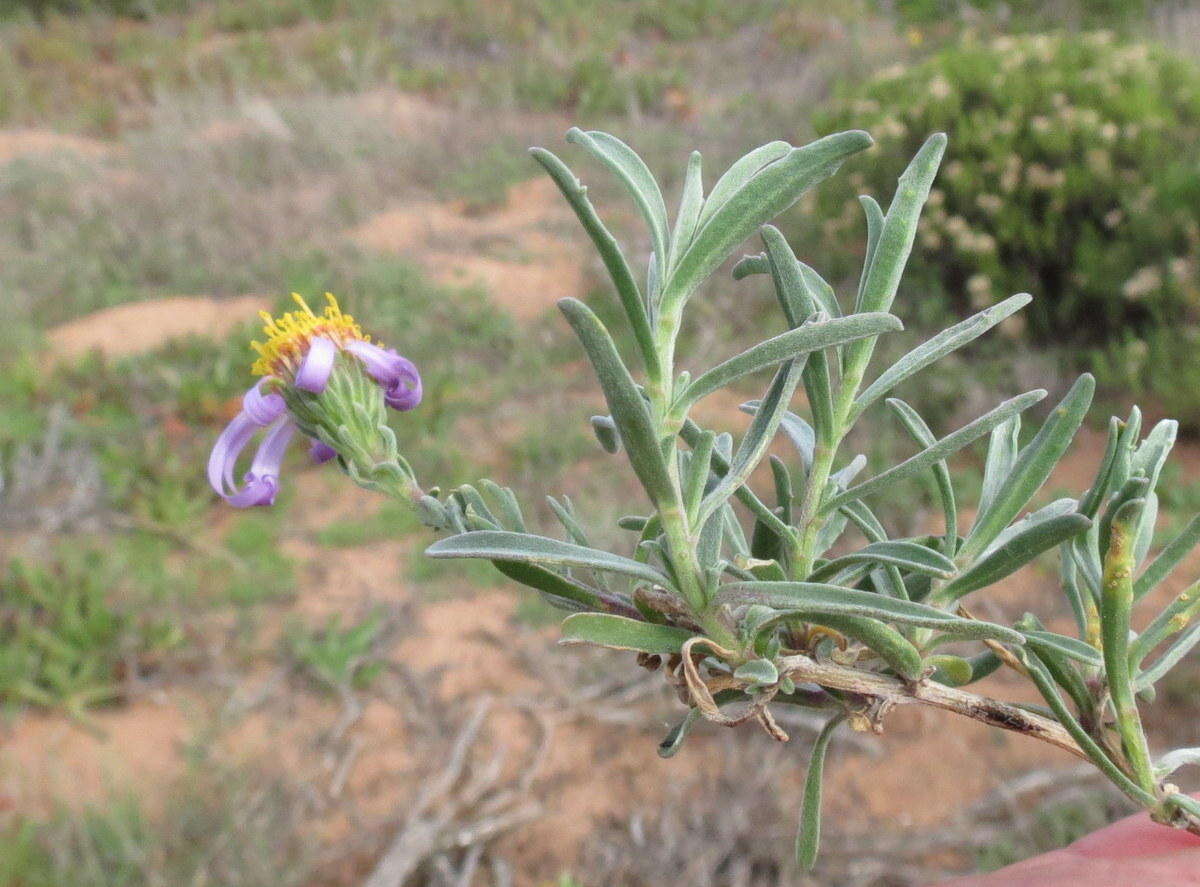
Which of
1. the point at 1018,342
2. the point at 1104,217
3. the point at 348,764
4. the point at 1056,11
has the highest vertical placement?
the point at 1056,11

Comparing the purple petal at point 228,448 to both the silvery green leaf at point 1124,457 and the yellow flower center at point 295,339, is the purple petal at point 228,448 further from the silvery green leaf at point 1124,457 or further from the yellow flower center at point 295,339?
the silvery green leaf at point 1124,457

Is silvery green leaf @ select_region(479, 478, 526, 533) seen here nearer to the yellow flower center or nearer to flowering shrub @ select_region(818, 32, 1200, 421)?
the yellow flower center

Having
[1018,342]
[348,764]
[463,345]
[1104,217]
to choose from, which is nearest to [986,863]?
[348,764]

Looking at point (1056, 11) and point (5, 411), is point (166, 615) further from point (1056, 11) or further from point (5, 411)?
point (1056, 11)

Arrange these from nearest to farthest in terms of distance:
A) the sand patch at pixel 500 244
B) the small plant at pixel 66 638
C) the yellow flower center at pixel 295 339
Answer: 1. the yellow flower center at pixel 295 339
2. the small plant at pixel 66 638
3. the sand patch at pixel 500 244

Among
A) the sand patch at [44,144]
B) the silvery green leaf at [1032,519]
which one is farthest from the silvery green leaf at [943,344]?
the sand patch at [44,144]

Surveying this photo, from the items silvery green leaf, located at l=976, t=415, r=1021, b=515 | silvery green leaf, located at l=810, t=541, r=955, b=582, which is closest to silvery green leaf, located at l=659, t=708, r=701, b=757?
silvery green leaf, located at l=810, t=541, r=955, b=582

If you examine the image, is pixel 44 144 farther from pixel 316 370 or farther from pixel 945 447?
pixel 945 447
